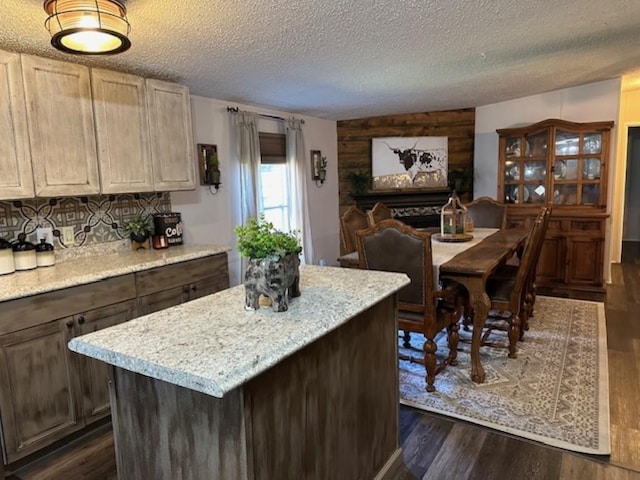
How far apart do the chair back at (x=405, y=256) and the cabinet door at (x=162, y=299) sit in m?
1.22

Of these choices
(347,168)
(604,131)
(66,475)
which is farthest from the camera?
(347,168)

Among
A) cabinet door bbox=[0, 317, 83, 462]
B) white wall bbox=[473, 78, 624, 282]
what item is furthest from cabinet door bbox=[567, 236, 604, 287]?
cabinet door bbox=[0, 317, 83, 462]

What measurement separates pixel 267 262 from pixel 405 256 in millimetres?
1484

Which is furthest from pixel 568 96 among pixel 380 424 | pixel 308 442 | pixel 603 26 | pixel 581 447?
pixel 308 442

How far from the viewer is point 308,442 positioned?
61.7 inches

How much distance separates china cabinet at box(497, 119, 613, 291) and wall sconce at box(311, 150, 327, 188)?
2.23 metres

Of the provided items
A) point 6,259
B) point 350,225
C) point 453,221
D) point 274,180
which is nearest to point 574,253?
point 453,221

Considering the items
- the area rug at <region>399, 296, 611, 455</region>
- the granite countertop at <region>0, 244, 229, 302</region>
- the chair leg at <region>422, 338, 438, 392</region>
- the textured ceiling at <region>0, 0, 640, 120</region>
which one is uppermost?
the textured ceiling at <region>0, 0, 640, 120</region>

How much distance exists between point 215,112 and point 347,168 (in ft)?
8.19

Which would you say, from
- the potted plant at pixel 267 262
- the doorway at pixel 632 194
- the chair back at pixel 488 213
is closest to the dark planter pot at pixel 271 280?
the potted plant at pixel 267 262

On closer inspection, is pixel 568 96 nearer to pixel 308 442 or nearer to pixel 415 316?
pixel 415 316

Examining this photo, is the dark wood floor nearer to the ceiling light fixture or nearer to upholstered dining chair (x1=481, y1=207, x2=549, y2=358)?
upholstered dining chair (x1=481, y1=207, x2=549, y2=358)

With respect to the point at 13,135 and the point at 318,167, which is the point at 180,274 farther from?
the point at 318,167

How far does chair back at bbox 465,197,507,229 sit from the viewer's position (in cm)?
486
